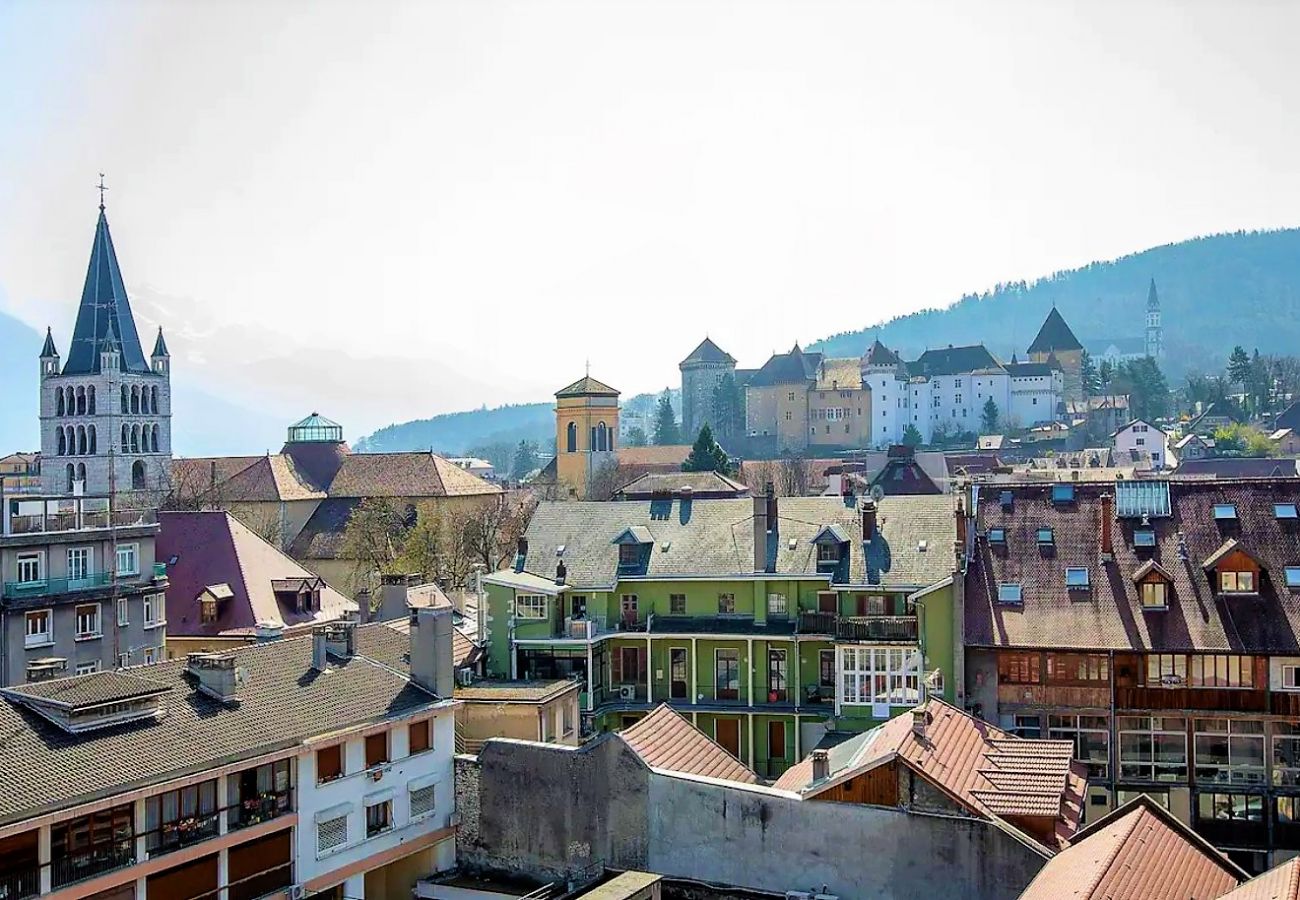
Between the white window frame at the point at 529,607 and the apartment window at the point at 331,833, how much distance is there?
13.1 m

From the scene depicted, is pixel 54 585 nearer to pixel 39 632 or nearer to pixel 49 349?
pixel 39 632

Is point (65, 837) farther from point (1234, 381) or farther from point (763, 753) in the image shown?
point (1234, 381)

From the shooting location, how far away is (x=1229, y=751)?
102 feet

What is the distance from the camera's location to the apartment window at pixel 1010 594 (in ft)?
111

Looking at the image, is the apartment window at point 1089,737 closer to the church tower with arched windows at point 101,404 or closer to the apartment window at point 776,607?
the apartment window at point 776,607

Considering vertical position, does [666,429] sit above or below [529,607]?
above

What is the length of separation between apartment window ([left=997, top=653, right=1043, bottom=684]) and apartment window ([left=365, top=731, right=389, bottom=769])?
15.6 meters

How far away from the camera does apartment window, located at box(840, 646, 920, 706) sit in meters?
34.8

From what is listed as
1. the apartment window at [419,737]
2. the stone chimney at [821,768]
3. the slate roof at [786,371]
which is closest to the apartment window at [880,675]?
the stone chimney at [821,768]

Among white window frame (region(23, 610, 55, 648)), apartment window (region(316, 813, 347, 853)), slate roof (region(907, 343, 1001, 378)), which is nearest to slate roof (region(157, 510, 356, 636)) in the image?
white window frame (region(23, 610, 55, 648))

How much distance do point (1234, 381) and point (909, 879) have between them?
14702 cm

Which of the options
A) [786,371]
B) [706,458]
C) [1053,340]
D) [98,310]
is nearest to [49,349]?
[98,310]

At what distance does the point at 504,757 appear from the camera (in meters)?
27.5

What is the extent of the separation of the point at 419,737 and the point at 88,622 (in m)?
14.6
